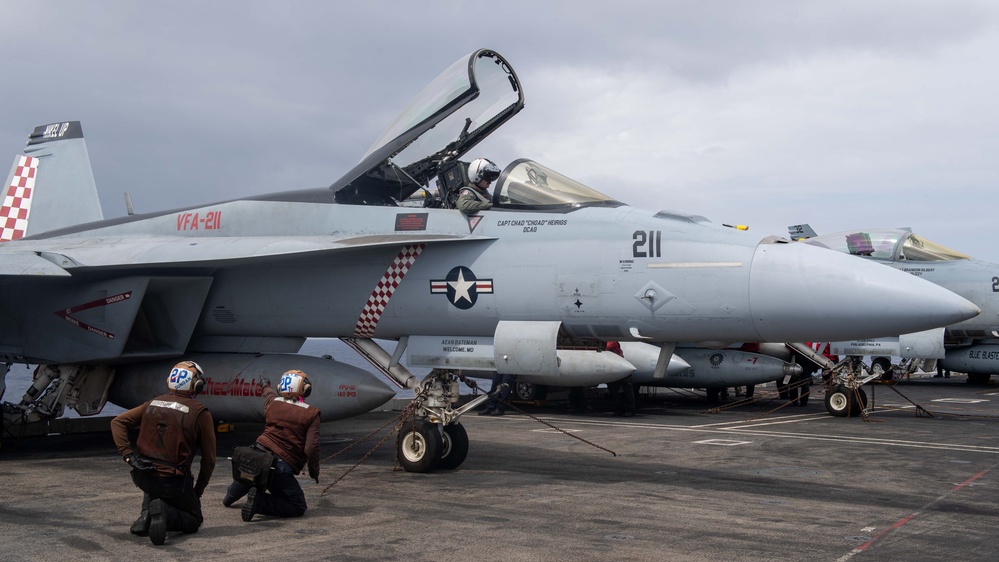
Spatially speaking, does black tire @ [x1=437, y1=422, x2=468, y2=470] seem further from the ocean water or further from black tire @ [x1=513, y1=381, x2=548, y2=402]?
black tire @ [x1=513, y1=381, x2=548, y2=402]

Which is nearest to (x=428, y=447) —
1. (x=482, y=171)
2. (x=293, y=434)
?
(x=293, y=434)

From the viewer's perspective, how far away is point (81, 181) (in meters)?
15.0

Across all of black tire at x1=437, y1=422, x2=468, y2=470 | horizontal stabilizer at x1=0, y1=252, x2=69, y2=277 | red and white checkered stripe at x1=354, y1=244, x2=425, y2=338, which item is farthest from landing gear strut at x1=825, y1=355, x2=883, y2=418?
horizontal stabilizer at x1=0, y1=252, x2=69, y2=277

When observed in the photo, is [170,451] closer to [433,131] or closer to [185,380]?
[185,380]

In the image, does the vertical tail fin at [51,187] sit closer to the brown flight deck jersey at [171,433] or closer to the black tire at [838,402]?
the brown flight deck jersey at [171,433]

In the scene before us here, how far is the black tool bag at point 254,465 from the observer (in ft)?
21.9

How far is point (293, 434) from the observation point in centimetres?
692

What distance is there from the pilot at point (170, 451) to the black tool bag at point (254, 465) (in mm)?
386

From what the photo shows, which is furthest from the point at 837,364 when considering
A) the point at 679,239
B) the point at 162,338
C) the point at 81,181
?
the point at 81,181

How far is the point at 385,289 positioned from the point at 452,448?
72.3 inches

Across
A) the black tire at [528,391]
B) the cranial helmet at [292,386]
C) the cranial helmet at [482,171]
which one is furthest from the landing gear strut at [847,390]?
the cranial helmet at [292,386]

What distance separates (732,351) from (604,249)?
11.8 m

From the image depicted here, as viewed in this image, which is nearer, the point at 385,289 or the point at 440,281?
the point at 440,281

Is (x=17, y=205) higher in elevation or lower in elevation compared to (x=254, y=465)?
A: higher
